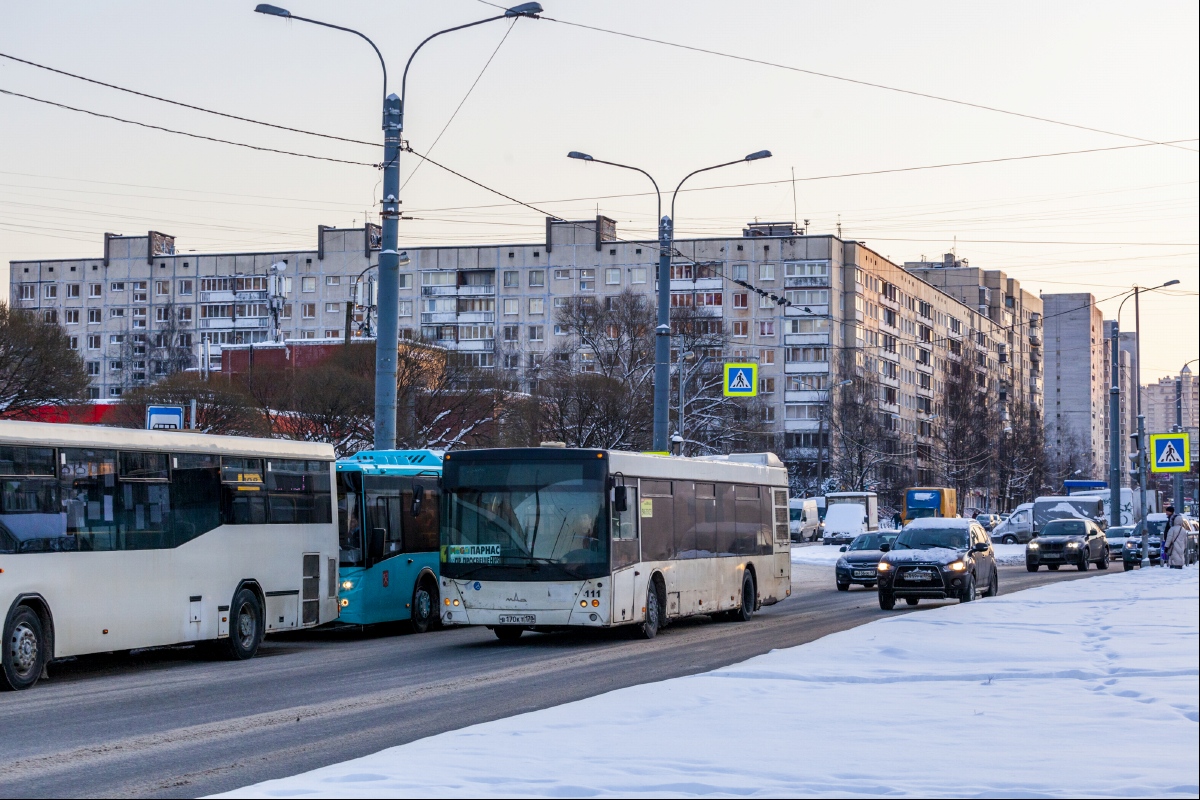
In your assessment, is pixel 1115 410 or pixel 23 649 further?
pixel 1115 410

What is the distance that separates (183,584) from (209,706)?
4.38 meters

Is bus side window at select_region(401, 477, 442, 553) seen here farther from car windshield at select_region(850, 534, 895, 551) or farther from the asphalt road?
car windshield at select_region(850, 534, 895, 551)

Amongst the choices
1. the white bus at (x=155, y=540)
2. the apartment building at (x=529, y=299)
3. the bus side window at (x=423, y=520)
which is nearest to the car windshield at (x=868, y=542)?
the bus side window at (x=423, y=520)

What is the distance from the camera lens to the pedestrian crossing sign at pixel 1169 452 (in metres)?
40.2

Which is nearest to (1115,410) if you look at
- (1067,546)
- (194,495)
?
(1067,546)

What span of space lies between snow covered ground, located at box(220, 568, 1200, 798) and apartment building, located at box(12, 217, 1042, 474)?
3758 inches

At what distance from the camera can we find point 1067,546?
160 ft

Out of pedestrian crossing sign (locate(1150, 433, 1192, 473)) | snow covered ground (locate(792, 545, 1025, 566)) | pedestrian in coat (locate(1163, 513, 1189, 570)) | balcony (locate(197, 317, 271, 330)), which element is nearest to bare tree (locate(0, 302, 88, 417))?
snow covered ground (locate(792, 545, 1025, 566))

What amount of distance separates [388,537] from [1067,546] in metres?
30.7

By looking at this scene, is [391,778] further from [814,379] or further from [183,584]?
[814,379]

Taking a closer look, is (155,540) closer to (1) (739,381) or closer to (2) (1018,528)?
(1) (739,381)

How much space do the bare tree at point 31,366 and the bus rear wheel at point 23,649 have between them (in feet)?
109

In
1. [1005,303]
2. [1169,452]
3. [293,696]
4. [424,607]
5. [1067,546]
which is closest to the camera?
[293,696]

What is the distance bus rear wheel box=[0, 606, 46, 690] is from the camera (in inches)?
602
